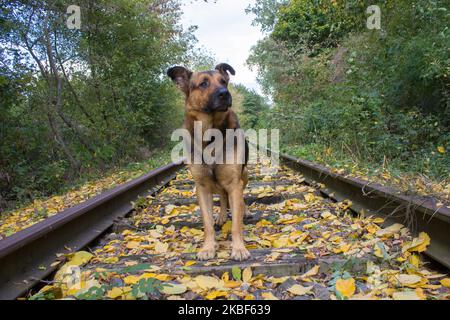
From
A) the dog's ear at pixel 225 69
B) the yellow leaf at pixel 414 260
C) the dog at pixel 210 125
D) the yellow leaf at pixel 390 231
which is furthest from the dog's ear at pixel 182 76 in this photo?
the yellow leaf at pixel 414 260

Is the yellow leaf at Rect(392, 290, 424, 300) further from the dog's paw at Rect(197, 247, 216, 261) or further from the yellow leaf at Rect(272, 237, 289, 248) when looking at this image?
the dog's paw at Rect(197, 247, 216, 261)

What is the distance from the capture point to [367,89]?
884 cm

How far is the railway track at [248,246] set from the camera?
2604 millimetres

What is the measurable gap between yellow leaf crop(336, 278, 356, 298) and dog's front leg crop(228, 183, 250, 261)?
0.92m

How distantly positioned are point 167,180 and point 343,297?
6094 mm

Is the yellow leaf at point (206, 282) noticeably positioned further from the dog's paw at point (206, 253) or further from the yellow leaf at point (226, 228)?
the yellow leaf at point (226, 228)

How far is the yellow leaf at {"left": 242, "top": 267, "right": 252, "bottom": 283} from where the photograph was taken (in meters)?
2.75

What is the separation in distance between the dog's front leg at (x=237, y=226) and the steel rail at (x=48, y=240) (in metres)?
1.41

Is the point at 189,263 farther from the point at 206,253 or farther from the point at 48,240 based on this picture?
the point at 48,240

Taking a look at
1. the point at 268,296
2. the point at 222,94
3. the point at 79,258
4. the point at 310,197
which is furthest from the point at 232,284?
the point at 310,197

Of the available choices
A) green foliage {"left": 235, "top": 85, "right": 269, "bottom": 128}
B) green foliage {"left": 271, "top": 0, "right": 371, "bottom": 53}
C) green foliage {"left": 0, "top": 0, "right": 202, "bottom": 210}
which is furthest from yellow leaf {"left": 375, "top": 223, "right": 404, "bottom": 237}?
green foliage {"left": 235, "top": 85, "right": 269, "bottom": 128}

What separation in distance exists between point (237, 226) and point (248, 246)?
0.89ft

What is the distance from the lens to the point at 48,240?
10.9 ft

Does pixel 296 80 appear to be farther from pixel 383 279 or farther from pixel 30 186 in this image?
pixel 383 279
